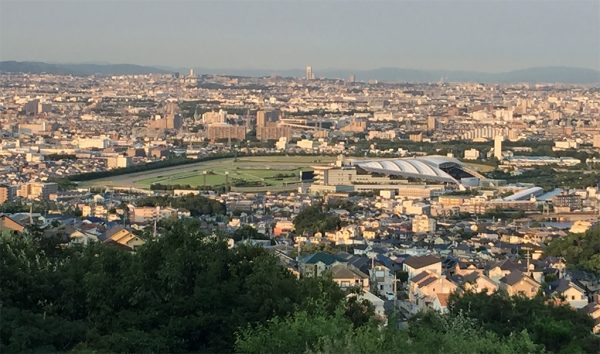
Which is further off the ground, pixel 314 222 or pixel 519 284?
pixel 519 284

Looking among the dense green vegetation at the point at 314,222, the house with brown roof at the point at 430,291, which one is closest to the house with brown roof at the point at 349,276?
the house with brown roof at the point at 430,291

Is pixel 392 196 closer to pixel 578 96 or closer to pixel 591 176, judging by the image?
pixel 591 176

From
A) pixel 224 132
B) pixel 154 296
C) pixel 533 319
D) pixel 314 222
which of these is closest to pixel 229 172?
pixel 314 222

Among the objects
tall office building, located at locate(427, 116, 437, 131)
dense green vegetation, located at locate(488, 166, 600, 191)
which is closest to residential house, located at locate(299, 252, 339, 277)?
dense green vegetation, located at locate(488, 166, 600, 191)

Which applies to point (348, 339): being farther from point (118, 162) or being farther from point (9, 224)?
point (118, 162)

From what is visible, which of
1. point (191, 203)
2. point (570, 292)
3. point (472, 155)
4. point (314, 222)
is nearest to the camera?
point (570, 292)

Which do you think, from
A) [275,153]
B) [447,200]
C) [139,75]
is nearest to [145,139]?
[275,153]

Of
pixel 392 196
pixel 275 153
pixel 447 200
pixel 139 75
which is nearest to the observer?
pixel 447 200
